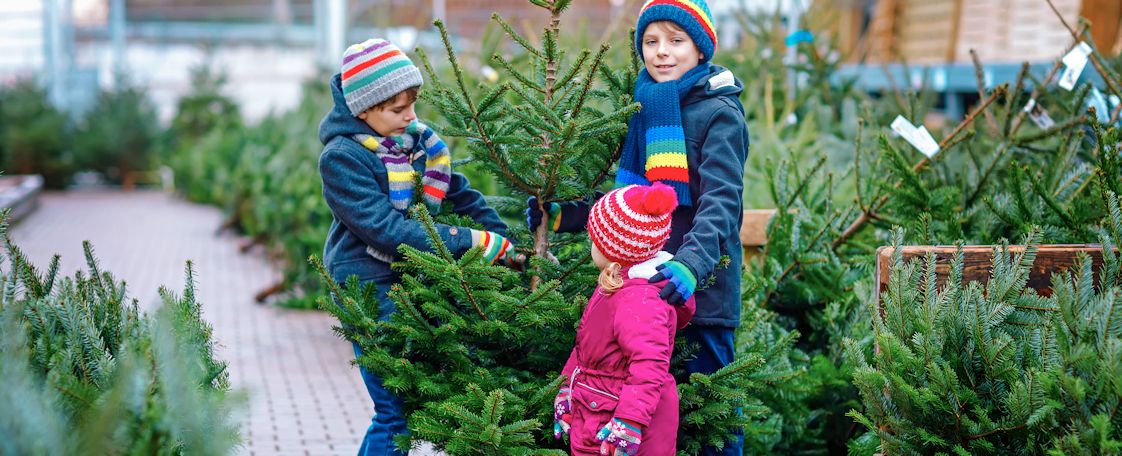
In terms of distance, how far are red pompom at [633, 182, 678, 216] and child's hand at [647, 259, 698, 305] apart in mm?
159

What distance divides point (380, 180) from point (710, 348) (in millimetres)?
1238

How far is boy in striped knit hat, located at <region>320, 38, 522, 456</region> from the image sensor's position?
3398 mm

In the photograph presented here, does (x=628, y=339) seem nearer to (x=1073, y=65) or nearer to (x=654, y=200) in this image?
(x=654, y=200)

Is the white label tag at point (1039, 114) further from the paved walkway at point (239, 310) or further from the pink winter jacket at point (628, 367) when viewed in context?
the paved walkway at point (239, 310)

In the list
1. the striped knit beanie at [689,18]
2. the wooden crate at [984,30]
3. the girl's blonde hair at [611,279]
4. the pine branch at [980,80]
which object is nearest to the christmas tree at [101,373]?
the girl's blonde hair at [611,279]

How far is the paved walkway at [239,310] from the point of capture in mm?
5285

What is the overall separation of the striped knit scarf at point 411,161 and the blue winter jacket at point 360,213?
0.03m

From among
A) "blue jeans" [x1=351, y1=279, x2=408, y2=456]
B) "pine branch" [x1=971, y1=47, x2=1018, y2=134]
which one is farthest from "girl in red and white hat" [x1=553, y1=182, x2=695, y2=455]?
"pine branch" [x1=971, y1=47, x2=1018, y2=134]

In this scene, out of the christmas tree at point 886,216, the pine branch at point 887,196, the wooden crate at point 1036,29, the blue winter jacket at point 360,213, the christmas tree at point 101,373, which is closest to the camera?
the christmas tree at point 101,373

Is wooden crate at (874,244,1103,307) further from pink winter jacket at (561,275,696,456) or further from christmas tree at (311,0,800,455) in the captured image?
pink winter jacket at (561,275,696,456)

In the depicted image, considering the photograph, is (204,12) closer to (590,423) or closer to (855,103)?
(855,103)

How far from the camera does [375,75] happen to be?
342 cm

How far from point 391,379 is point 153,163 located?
16.2 m

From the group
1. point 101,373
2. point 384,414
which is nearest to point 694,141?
point 384,414
